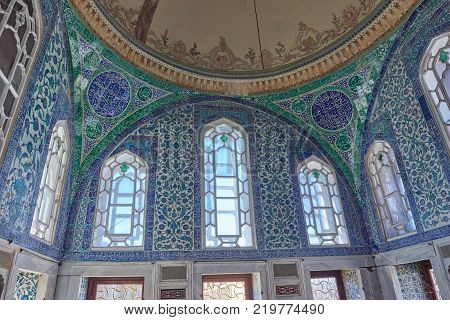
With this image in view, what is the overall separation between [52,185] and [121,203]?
1.04 metres

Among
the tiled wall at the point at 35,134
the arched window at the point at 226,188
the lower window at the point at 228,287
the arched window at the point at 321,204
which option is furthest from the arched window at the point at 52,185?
the arched window at the point at 321,204

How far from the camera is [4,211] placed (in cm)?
336

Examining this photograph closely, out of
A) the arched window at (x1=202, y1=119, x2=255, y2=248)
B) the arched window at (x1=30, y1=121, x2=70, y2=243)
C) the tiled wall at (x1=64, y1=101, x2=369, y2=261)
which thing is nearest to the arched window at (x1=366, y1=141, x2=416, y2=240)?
the tiled wall at (x1=64, y1=101, x2=369, y2=261)

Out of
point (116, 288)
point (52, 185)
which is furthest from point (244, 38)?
point (116, 288)

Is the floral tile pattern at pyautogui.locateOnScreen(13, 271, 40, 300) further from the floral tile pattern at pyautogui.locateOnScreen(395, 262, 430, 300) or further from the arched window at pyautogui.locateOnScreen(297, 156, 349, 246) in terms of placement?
the floral tile pattern at pyautogui.locateOnScreen(395, 262, 430, 300)

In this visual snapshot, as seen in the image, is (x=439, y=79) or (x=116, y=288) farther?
(x=116, y=288)

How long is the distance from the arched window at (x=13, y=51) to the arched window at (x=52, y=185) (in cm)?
104

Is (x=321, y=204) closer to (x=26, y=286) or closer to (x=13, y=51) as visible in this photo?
(x=26, y=286)

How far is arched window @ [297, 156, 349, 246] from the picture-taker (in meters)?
5.56

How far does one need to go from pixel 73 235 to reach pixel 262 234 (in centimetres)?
274

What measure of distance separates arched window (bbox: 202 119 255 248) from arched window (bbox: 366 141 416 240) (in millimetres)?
2007

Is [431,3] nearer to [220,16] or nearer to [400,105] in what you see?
[400,105]

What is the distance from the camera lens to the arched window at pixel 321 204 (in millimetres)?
5559

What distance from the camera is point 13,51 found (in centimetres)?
339
